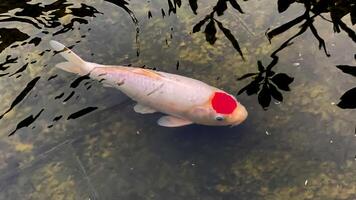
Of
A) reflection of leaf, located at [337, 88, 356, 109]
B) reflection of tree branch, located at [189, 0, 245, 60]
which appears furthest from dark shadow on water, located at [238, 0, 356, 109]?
reflection of tree branch, located at [189, 0, 245, 60]

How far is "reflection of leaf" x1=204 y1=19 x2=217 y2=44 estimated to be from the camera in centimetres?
410

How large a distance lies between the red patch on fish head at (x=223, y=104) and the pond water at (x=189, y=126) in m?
0.23

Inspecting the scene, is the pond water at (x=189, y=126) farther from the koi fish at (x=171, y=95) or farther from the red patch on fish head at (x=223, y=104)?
the red patch on fish head at (x=223, y=104)

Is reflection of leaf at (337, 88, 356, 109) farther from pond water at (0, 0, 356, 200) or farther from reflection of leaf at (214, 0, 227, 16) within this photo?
reflection of leaf at (214, 0, 227, 16)

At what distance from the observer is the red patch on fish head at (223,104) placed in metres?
3.29

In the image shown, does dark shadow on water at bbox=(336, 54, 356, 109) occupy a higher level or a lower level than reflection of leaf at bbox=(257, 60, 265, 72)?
lower

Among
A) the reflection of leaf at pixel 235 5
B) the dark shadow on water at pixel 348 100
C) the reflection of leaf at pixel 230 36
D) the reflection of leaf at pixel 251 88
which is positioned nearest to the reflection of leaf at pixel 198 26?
the reflection of leaf at pixel 230 36

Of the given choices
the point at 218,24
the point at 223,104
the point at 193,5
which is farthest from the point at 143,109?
the point at 193,5

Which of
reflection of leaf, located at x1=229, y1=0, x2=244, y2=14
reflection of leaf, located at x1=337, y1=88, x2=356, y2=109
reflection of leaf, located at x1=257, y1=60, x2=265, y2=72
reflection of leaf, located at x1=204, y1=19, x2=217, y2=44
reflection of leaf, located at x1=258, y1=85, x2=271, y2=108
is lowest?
reflection of leaf, located at x1=258, y1=85, x2=271, y2=108

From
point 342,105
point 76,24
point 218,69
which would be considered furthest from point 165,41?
point 342,105

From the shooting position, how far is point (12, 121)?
146 inches

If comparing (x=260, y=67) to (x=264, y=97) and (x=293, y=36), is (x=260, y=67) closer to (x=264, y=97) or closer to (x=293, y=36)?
(x=264, y=97)

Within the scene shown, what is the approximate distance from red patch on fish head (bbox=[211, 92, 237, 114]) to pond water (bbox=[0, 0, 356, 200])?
23 cm

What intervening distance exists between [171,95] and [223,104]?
1.27ft
